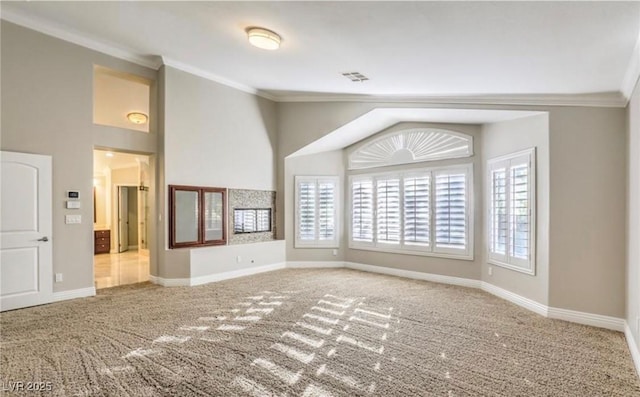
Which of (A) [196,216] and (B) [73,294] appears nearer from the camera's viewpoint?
(B) [73,294]

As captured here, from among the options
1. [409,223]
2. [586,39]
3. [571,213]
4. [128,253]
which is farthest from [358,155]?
[128,253]

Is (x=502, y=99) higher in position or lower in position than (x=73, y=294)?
higher

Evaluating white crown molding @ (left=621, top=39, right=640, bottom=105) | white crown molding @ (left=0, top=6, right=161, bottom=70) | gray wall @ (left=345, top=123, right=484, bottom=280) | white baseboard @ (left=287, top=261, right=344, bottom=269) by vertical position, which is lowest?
white baseboard @ (left=287, top=261, right=344, bottom=269)

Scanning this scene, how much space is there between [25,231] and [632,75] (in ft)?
23.8

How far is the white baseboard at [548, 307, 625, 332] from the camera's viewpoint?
13.3ft

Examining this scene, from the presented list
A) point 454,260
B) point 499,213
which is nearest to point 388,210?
point 454,260

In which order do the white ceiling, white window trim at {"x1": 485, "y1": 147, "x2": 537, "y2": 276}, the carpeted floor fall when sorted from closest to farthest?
the carpeted floor < the white ceiling < white window trim at {"x1": 485, "y1": 147, "x2": 537, "y2": 276}

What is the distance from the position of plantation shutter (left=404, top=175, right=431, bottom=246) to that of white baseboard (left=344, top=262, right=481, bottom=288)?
58 centimetres

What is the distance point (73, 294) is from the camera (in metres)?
4.86

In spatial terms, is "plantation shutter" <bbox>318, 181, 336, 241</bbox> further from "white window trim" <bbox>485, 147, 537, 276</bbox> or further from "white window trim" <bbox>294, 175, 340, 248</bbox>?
"white window trim" <bbox>485, 147, 537, 276</bbox>

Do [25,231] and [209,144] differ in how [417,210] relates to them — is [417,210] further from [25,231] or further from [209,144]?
[25,231]

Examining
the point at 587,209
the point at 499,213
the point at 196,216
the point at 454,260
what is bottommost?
the point at 454,260

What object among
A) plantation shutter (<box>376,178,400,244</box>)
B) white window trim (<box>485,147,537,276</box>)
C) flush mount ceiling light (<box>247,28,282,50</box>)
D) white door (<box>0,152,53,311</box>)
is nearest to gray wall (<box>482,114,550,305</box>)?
white window trim (<box>485,147,537,276</box>)

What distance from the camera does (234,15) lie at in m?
3.71
